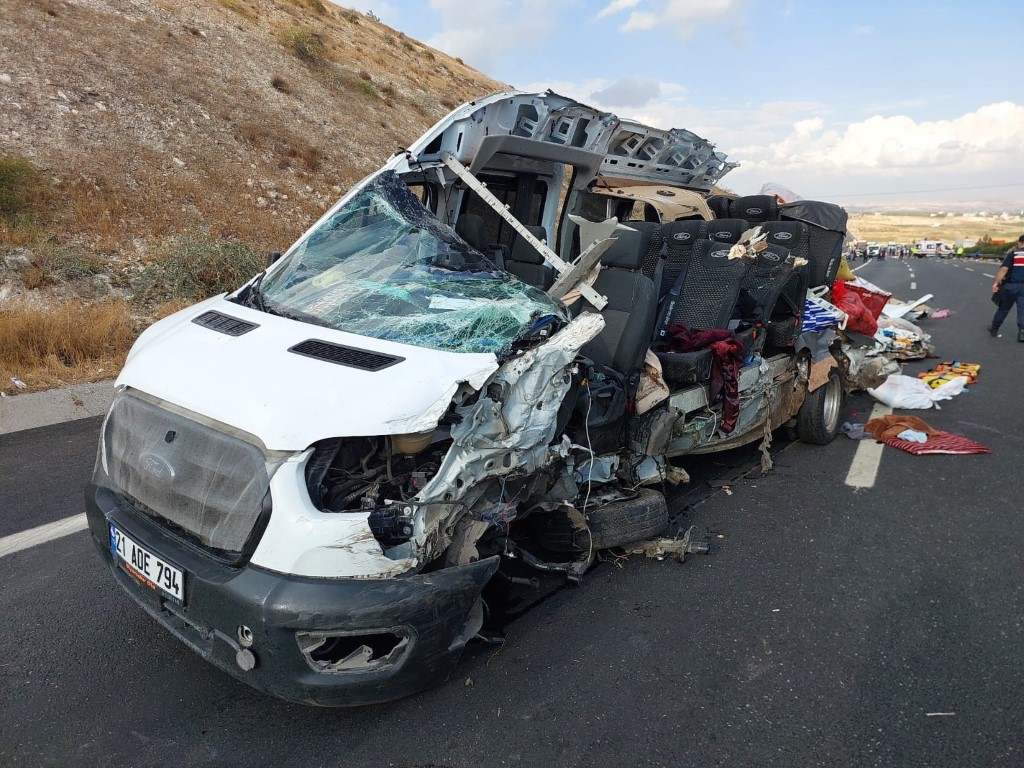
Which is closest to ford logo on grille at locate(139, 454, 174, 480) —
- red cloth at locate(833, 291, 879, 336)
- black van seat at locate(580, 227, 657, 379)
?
black van seat at locate(580, 227, 657, 379)

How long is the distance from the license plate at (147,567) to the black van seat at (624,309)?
231cm

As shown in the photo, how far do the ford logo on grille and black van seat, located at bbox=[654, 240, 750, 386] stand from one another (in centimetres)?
318

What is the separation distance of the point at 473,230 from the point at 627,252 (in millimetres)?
998

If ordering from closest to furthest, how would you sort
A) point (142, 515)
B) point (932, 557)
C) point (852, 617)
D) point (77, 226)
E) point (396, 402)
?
point (396, 402) → point (142, 515) → point (852, 617) → point (932, 557) → point (77, 226)

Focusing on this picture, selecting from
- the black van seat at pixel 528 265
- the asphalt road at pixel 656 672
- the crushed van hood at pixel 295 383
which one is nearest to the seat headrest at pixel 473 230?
the black van seat at pixel 528 265

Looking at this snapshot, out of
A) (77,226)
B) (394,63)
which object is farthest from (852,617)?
(394,63)

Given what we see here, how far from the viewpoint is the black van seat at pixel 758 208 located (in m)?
7.93

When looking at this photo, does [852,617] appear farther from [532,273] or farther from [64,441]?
[64,441]

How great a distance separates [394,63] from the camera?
3288 centimetres

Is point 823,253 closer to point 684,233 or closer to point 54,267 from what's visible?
point 684,233

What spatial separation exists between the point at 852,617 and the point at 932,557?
38.1 inches

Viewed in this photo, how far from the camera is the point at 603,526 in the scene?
3564 mm

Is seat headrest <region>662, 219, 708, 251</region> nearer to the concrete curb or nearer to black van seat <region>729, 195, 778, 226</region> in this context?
black van seat <region>729, 195, 778, 226</region>

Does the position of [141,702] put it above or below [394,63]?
below
